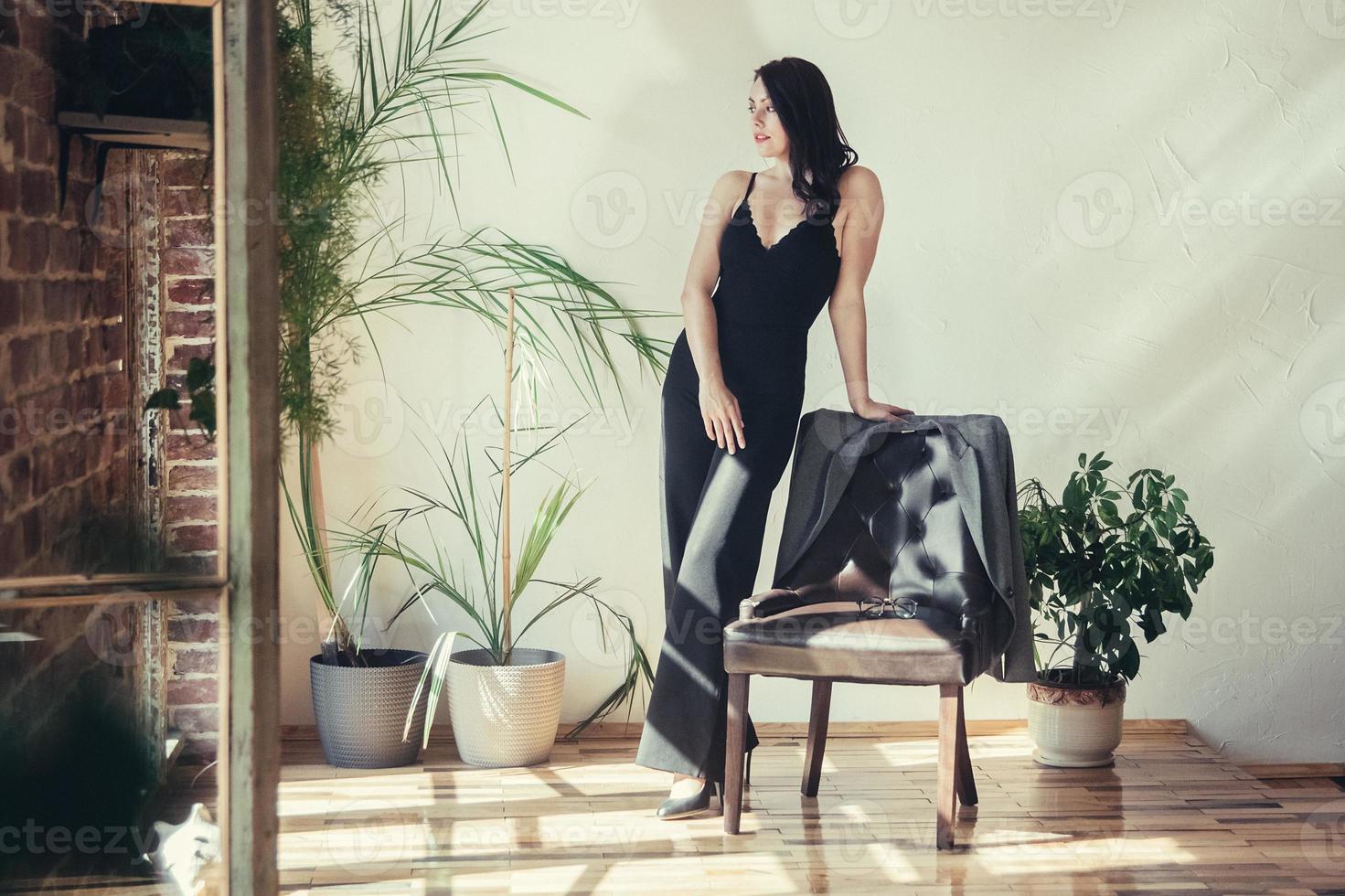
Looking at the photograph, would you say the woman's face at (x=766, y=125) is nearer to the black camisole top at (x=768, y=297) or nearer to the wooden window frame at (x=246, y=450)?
the black camisole top at (x=768, y=297)

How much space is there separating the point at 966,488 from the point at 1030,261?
1158 mm

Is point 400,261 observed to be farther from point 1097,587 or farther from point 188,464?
point 1097,587

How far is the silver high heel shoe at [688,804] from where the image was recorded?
10.1ft

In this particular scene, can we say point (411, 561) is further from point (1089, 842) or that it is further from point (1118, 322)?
point (1118, 322)

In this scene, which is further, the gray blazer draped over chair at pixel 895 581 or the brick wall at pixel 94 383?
the gray blazer draped over chair at pixel 895 581

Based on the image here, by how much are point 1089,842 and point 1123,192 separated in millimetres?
1919

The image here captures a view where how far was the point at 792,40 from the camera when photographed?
12.6ft

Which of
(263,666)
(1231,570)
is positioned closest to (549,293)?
(1231,570)

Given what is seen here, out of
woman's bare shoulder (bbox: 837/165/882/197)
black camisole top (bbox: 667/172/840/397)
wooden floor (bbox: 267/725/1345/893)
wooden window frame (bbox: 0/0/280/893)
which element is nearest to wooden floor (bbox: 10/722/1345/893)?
wooden floor (bbox: 267/725/1345/893)

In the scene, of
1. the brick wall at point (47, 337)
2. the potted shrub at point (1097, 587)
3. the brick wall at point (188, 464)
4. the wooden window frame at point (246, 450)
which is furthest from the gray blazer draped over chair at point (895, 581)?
the wooden window frame at point (246, 450)

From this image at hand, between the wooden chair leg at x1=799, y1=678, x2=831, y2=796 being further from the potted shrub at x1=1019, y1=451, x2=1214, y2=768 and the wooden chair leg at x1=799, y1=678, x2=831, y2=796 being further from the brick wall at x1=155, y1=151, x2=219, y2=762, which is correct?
the brick wall at x1=155, y1=151, x2=219, y2=762

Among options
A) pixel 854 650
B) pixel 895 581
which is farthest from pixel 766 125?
pixel 854 650

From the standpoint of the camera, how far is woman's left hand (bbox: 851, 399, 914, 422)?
3193 millimetres

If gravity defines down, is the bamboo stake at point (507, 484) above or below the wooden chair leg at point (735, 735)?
above
